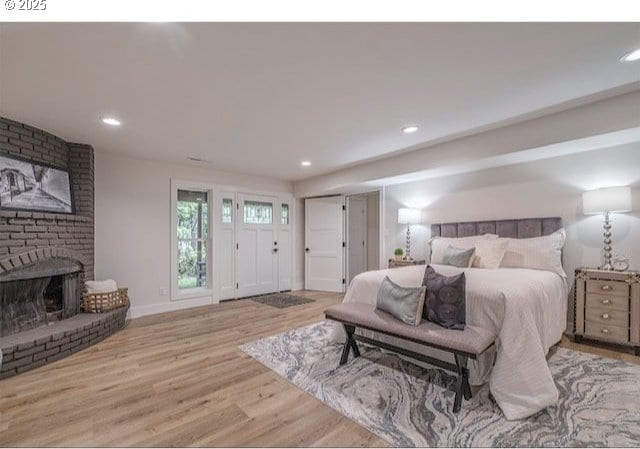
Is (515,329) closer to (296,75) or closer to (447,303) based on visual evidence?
(447,303)

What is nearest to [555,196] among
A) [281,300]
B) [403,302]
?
[403,302]

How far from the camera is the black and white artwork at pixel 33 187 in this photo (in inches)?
111

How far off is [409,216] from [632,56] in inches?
118

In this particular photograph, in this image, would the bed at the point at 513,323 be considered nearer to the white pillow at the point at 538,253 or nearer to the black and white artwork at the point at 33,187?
the white pillow at the point at 538,253

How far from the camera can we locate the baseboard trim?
13.7 feet

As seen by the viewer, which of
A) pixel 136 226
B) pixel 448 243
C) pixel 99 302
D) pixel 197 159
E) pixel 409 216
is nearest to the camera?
pixel 99 302

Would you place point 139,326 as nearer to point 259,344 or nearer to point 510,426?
point 259,344

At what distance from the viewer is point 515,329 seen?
2.00 meters

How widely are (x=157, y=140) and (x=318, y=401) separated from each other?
10.8ft

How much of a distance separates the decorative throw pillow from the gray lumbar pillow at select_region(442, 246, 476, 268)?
1.29m

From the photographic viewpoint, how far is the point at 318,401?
2.06 m

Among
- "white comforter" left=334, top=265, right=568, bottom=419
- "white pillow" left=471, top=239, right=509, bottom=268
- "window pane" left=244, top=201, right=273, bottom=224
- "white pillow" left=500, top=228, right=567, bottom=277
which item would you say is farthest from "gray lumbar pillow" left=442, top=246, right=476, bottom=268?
"window pane" left=244, top=201, right=273, bottom=224

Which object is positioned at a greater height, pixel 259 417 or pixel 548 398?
pixel 548 398

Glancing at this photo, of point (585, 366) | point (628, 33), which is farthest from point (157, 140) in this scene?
point (585, 366)
